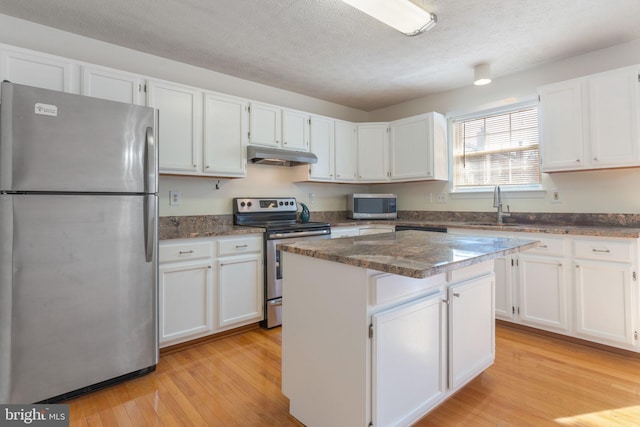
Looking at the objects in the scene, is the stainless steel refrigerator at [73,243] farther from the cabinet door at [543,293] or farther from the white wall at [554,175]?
the white wall at [554,175]

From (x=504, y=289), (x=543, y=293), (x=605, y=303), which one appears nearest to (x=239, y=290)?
(x=504, y=289)

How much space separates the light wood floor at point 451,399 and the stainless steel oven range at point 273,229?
1.77 ft

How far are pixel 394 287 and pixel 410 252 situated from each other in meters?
0.19

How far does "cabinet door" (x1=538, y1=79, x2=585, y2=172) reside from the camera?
2709 millimetres

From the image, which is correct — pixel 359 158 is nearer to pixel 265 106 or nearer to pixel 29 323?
pixel 265 106

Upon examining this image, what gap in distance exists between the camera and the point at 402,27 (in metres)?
2.29

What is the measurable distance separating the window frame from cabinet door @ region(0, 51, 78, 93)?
3687mm

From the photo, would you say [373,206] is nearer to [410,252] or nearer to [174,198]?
[174,198]

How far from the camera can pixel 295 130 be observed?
356cm

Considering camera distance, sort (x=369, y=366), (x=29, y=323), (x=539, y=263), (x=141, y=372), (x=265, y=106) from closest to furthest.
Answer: (x=369, y=366)
(x=29, y=323)
(x=141, y=372)
(x=539, y=263)
(x=265, y=106)

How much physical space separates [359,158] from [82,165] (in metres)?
3.04

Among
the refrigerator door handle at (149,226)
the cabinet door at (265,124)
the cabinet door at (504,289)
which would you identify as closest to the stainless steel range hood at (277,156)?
the cabinet door at (265,124)

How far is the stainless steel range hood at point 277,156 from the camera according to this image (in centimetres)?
313

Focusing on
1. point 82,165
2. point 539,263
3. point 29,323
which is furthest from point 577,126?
A: point 29,323
